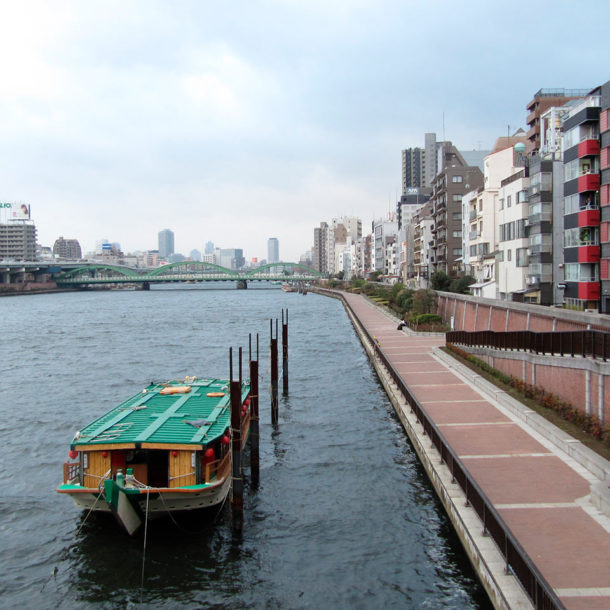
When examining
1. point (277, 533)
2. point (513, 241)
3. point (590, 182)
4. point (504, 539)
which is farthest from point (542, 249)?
point (504, 539)

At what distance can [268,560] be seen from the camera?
1391 centimetres

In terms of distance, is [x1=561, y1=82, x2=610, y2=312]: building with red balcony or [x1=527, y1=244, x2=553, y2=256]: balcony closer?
[x1=561, y1=82, x2=610, y2=312]: building with red balcony

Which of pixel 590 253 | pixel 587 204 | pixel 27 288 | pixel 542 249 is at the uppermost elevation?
pixel 587 204

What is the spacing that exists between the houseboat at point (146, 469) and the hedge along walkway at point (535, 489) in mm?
6303

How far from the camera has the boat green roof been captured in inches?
606

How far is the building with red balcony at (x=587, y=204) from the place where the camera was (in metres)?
29.7

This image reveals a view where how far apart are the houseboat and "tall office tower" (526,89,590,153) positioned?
56.8 m

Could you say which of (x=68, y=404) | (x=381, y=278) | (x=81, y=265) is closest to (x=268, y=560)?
(x=68, y=404)

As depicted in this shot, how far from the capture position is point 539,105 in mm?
64438

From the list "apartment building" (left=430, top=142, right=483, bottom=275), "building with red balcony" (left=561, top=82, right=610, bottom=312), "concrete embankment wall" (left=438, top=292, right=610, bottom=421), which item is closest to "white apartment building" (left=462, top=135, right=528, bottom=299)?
"concrete embankment wall" (left=438, top=292, right=610, bottom=421)

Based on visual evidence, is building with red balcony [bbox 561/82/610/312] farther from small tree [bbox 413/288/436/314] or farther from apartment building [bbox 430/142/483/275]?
apartment building [bbox 430/142/483/275]

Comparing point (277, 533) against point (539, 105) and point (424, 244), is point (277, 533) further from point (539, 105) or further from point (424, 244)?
point (424, 244)

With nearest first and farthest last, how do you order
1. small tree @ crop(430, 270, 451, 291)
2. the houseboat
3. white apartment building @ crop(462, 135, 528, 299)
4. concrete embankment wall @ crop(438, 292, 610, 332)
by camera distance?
A: 1. the houseboat
2. concrete embankment wall @ crop(438, 292, 610, 332)
3. white apartment building @ crop(462, 135, 528, 299)
4. small tree @ crop(430, 270, 451, 291)

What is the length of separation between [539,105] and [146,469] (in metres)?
61.6
